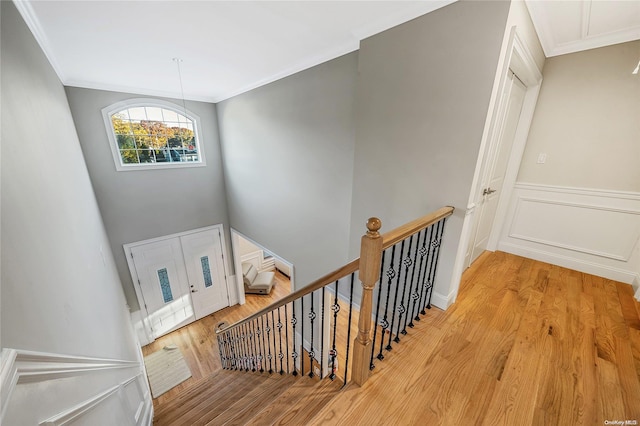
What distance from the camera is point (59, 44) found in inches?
87.3

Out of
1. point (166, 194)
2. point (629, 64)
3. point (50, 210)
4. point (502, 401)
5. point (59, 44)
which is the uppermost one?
point (59, 44)

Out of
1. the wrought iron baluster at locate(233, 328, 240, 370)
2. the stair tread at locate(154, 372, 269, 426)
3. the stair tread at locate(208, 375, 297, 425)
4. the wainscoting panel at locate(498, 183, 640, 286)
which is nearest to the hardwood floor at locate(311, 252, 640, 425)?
the wainscoting panel at locate(498, 183, 640, 286)

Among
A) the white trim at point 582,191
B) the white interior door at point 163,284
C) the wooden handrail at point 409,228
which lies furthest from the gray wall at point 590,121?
the white interior door at point 163,284

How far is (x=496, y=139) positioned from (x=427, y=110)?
90 centimetres

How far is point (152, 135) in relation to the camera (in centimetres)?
415

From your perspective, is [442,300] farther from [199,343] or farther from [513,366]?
[199,343]

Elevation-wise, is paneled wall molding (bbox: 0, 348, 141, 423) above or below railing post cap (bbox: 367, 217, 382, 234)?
below

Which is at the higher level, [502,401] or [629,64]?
[629,64]

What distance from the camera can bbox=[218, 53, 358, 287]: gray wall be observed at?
2.62m

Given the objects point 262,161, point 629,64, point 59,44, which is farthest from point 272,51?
point 629,64

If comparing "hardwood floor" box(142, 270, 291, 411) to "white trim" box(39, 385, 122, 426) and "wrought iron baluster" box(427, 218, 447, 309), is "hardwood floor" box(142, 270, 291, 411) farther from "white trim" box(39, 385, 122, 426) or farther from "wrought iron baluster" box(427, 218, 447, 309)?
"wrought iron baluster" box(427, 218, 447, 309)

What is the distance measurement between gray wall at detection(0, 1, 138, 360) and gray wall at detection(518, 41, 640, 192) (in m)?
4.06

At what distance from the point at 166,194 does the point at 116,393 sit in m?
3.47

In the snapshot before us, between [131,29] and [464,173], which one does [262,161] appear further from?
[464,173]
